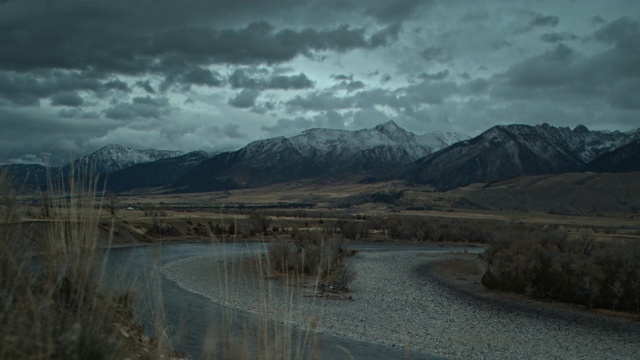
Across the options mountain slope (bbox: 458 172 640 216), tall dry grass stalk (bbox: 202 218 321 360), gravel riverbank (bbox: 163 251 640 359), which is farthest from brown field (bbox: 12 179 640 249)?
mountain slope (bbox: 458 172 640 216)

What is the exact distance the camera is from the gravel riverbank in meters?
18.1

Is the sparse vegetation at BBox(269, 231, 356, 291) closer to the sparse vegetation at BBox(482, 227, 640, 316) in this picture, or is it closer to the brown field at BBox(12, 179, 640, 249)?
the brown field at BBox(12, 179, 640, 249)

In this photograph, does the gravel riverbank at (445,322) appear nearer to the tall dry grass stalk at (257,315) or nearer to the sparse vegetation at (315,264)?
the tall dry grass stalk at (257,315)

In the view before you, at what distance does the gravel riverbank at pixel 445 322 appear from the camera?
59.4 ft

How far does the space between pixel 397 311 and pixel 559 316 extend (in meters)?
7.29

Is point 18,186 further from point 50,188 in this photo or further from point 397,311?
point 397,311

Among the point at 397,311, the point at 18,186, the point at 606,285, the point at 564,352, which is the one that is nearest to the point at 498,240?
the point at 606,285

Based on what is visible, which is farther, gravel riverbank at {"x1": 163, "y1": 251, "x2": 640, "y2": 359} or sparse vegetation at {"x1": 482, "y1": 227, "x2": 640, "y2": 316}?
sparse vegetation at {"x1": 482, "y1": 227, "x2": 640, "y2": 316}

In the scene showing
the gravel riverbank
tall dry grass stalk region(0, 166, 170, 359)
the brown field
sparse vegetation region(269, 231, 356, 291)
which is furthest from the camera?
the brown field

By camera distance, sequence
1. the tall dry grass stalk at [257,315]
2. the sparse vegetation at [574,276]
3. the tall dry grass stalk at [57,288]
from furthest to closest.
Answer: the sparse vegetation at [574,276], the tall dry grass stalk at [257,315], the tall dry grass stalk at [57,288]

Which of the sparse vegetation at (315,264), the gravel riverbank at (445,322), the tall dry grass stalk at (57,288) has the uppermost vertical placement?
the tall dry grass stalk at (57,288)

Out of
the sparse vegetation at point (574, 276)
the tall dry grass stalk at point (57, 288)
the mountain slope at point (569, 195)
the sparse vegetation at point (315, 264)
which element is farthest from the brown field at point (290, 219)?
the sparse vegetation at point (574, 276)

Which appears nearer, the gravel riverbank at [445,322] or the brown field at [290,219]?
the gravel riverbank at [445,322]

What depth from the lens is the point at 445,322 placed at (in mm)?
22062
